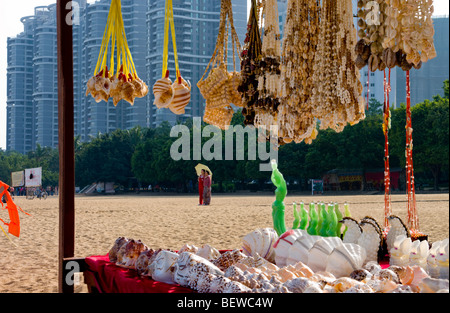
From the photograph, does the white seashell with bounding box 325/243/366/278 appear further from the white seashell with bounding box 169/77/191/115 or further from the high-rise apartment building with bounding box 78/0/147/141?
the high-rise apartment building with bounding box 78/0/147/141

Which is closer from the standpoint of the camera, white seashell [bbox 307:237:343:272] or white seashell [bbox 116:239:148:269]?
white seashell [bbox 307:237:343:272]

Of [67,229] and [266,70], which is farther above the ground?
[266,70]

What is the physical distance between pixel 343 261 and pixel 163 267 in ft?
2.72

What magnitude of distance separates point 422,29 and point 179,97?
163 centimetres

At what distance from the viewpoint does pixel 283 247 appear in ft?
8.46

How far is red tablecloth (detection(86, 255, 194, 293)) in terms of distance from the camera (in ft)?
7.52

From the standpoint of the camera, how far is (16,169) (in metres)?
55.1

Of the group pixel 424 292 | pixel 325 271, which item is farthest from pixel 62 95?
pixel 424 292

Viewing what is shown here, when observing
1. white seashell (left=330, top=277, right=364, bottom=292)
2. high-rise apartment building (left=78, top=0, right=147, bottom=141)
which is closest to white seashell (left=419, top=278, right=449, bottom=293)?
white seashell (left=330, top=277, right=364, bottom=292)

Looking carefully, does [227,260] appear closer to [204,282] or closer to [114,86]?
[204,282]

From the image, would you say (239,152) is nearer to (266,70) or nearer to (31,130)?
(31,130)

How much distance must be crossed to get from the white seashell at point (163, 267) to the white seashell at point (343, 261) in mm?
718

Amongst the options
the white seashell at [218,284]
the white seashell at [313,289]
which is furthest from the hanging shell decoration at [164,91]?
the white seashell at [313,289]

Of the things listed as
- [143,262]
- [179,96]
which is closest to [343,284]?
[143,262]
